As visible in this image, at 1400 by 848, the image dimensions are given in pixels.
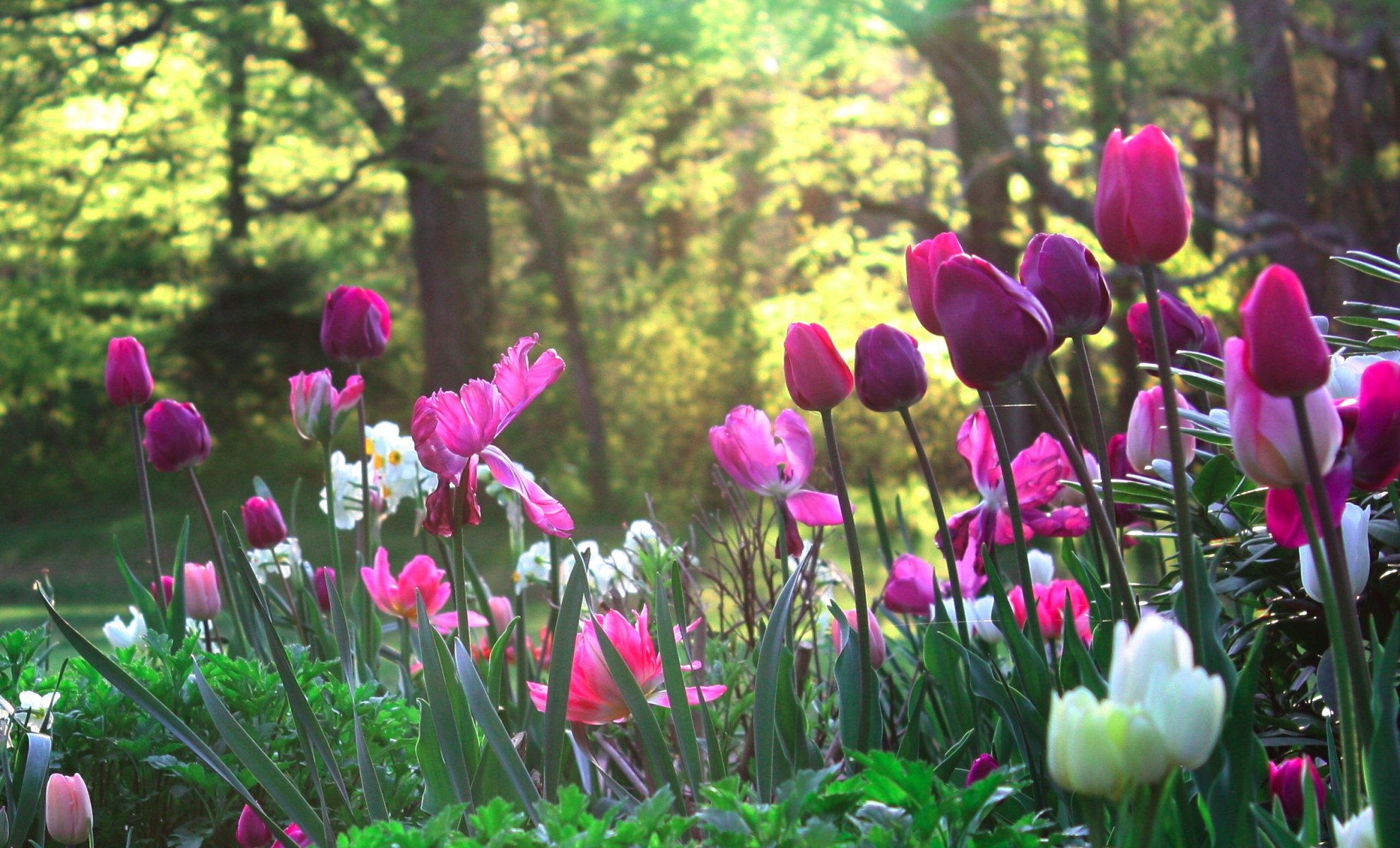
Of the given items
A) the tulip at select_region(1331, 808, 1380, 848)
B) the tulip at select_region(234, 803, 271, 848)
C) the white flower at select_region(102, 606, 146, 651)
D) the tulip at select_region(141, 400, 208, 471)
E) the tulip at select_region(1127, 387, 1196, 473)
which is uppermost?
the tulip at select_region(141, 400, 208, 471)

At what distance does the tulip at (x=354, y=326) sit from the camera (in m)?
1.75

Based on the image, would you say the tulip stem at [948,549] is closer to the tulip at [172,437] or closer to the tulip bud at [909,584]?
the tulip bud at [909,584]

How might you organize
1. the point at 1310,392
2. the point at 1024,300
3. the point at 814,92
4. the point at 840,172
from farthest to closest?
1. the point at 814,92
2. the point at 840,172
3. the point at 1024,300
4. the point at 1310,392

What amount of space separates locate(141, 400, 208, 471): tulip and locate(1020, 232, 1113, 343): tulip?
1274mm

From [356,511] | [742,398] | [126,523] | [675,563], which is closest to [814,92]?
[742,398]

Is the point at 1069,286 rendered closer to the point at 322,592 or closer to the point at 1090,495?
the point at 1090,495

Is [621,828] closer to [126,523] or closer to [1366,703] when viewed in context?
[1366,703]

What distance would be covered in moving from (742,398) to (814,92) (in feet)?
13.2

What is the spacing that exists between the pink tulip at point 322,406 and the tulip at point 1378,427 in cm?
118

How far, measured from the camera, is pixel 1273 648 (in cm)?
142

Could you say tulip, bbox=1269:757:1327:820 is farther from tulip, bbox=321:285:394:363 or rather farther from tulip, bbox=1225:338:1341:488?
tulip, bbox=321:285:394:363

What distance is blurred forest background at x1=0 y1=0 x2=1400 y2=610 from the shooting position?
30.2 ft

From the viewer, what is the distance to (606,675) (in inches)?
46.2

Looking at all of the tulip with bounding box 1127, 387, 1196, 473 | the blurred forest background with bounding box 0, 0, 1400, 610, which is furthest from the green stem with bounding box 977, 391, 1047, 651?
the blurred forest background with bounding box 0, 0, 1400, 610
